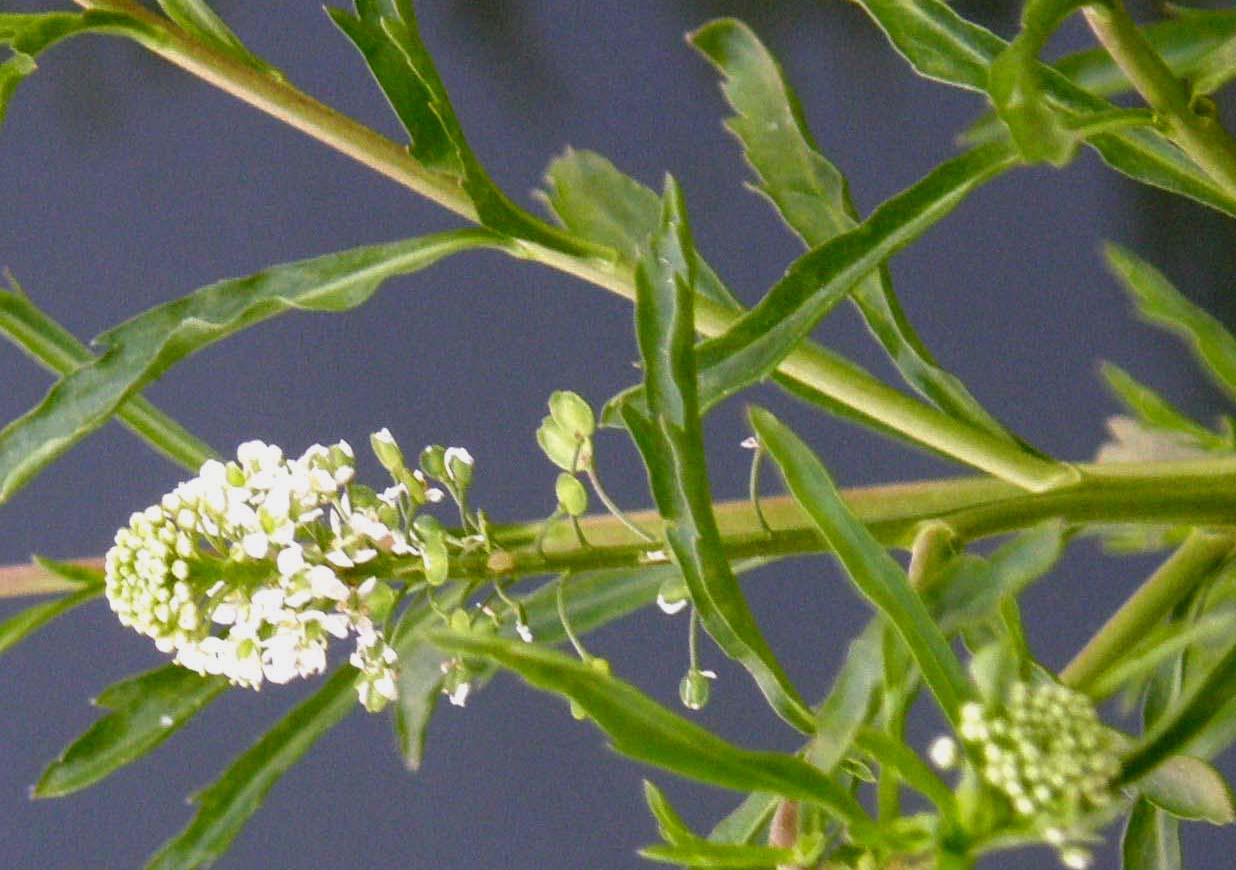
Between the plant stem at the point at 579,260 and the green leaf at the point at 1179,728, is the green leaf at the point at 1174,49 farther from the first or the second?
the green leaf at the point at 1179,728

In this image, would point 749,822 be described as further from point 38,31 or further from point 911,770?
point 38,31

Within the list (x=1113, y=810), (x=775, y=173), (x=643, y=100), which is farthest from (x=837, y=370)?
(x=643, y=100)

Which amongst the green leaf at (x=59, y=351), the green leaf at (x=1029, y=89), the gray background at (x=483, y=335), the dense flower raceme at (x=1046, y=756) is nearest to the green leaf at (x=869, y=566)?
the dense flower raceme at (x=1046, y=756)

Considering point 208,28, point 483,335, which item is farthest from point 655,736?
point 483,335

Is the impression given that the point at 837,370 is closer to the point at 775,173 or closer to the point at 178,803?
the point at 775,173

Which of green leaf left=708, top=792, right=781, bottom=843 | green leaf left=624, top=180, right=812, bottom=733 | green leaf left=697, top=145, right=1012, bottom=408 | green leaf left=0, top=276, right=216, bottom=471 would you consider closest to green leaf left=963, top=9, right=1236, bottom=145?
green leaf left=697, top=145, right=1012, bottom=408

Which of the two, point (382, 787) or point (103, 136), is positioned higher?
point (103, 136)

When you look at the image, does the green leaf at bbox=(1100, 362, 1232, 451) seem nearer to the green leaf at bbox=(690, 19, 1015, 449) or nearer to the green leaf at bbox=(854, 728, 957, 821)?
the green leaf at bbox=(690, 19, 1015, 449)
